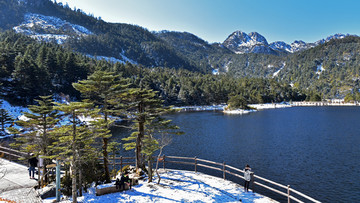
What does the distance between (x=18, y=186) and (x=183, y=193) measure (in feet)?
41.3

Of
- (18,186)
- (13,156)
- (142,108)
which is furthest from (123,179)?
(13,156)

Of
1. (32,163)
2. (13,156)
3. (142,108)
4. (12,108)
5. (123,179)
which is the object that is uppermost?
(142,108)

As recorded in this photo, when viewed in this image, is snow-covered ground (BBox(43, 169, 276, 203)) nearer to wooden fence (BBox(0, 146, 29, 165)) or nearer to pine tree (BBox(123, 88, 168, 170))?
pine tree (BBox(123, 88, 168, 170))

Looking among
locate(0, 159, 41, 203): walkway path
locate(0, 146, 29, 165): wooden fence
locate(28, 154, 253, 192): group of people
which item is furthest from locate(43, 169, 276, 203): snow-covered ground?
locate(0, 146, 29, 165): wooden fence

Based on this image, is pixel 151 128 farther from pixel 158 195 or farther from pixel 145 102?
pixel 158 195

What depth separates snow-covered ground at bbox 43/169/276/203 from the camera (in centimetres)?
1625

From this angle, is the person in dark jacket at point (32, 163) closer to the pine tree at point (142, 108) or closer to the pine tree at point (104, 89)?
the pine tree at point (104, 89)

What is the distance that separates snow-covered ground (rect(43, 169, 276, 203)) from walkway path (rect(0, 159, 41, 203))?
1303 millimetres

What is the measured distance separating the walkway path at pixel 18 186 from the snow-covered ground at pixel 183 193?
130 centimetres

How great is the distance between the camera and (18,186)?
16.9 metres

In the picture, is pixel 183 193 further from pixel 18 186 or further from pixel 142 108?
pixel 18 186

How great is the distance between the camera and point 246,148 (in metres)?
43.0

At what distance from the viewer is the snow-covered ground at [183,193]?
16250mm

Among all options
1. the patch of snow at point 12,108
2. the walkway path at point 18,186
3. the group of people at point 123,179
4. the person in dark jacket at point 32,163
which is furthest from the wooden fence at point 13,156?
the patch of snow at point 12,108
